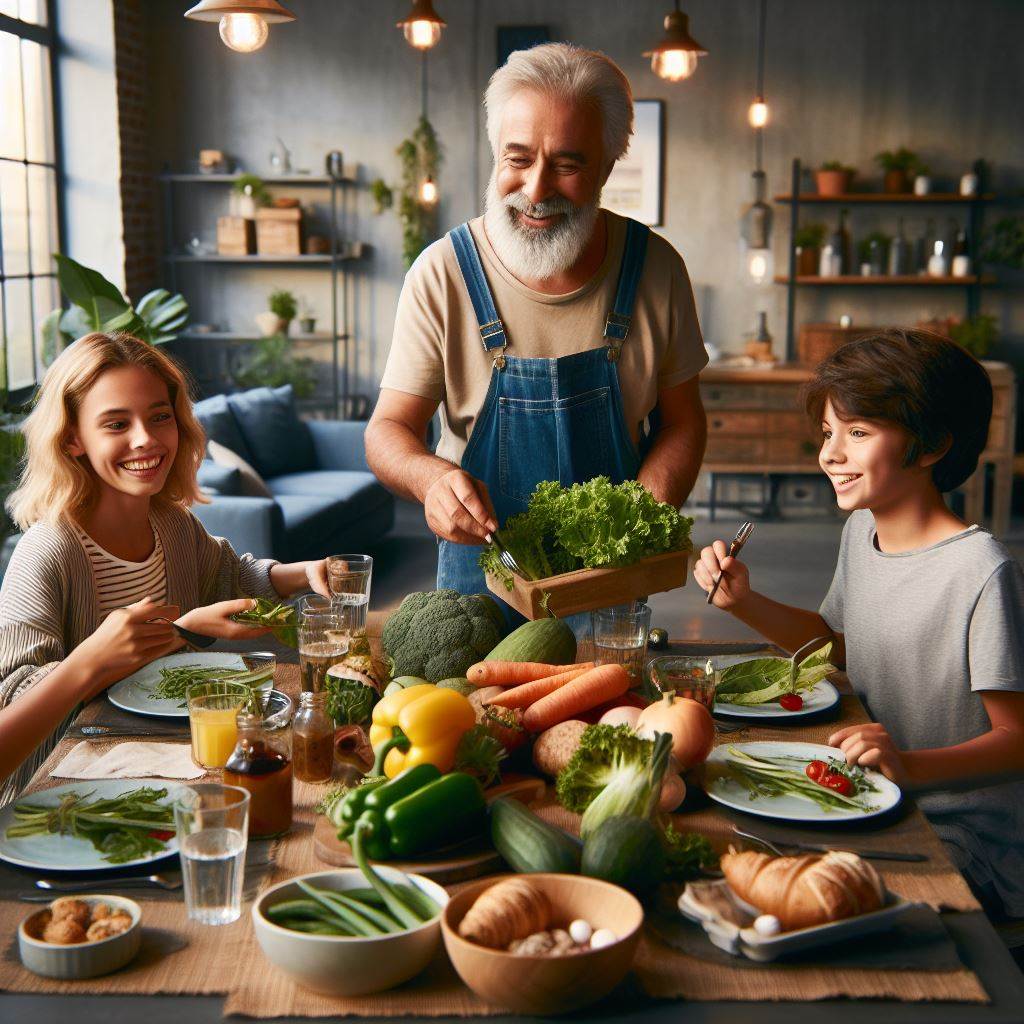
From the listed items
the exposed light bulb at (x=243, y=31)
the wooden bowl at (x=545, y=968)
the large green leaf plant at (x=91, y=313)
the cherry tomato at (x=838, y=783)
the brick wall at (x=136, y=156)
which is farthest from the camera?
the brick wall at (x=136, y=156)

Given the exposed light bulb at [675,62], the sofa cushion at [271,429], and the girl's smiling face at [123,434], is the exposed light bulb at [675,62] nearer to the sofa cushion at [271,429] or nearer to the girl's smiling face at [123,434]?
the sofa cushion at [271,429]

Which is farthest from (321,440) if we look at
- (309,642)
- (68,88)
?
(309,642)

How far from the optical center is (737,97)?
804 cm

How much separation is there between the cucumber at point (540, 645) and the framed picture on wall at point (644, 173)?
21.2 feet

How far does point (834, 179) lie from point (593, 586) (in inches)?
255

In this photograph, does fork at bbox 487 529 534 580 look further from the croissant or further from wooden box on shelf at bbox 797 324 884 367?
wooden box on shelf at bbox 797 324 884 367

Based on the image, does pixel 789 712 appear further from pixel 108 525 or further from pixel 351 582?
pixel 108 525

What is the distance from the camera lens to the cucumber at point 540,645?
188 centimetres

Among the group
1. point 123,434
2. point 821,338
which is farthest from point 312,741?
point 821,338

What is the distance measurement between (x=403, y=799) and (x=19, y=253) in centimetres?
612

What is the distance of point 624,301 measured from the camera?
2570mm

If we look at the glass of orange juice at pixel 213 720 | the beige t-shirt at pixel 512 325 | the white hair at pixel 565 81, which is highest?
the white hair at pixel 565 81

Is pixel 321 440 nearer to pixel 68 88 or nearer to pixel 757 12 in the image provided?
pixel 68 88

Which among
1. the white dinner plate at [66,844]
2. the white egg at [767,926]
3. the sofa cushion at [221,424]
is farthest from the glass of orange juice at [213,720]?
the sofa cushion at [221,424]
